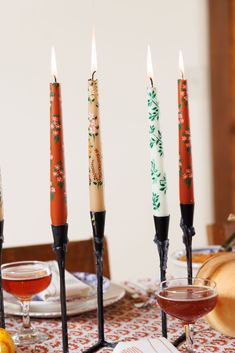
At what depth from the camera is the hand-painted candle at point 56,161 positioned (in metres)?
0.99

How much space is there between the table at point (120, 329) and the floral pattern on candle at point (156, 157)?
10.4 inches

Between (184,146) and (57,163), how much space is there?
22 centimetres

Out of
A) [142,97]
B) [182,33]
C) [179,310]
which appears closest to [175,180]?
[142,97]

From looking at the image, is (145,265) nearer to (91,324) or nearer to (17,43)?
(17,43)

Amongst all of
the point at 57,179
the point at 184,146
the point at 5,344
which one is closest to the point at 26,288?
the point at 5,344

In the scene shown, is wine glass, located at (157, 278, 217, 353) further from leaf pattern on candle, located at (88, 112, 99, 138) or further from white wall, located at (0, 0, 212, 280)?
white wall, located at (0, 0, 212, 280)

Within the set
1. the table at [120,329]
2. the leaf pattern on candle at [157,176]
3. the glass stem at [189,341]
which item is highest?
the leaf pattern on candle at [157,176]

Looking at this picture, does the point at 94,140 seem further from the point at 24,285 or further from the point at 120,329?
the point at 120,329

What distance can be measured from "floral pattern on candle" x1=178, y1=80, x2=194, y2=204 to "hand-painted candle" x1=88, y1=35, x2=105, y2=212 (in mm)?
147

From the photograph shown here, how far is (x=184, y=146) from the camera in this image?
109 cm

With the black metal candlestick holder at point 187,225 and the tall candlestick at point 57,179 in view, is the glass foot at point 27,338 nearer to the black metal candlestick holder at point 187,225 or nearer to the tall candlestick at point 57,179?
the tall candlestick at point 57,179

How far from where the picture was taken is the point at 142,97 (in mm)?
3371

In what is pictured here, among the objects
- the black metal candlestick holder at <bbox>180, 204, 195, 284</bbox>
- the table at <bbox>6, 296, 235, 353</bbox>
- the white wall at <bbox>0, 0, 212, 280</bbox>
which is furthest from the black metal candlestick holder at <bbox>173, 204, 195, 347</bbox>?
the white wall at <bbox>0, 0, 212, 280</bbox>

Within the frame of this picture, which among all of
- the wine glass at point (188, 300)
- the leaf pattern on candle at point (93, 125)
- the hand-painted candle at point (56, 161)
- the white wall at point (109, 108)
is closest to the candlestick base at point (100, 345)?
the wine glass at point (188, 300)
